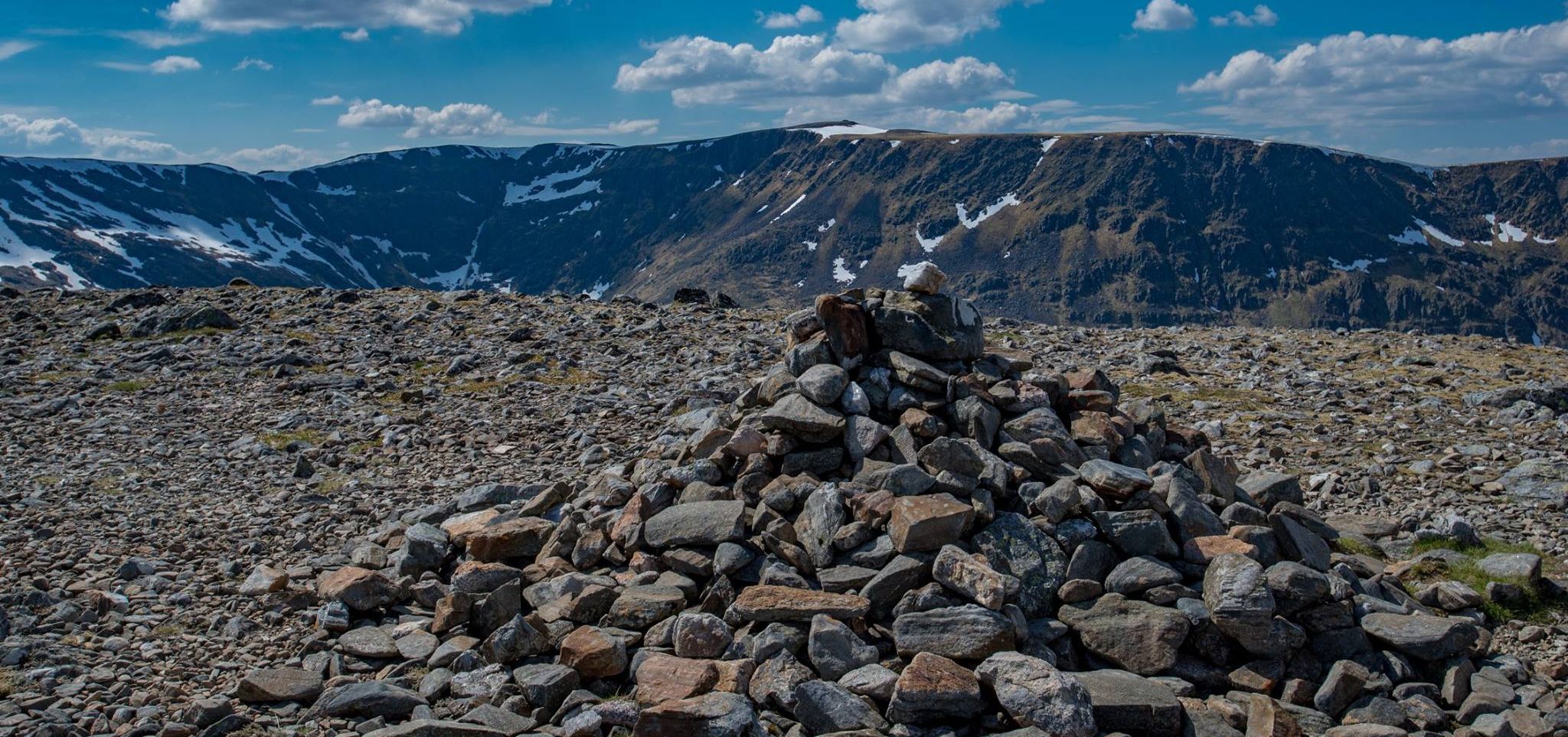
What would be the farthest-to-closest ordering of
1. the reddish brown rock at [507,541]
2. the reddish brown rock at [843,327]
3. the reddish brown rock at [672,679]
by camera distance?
the reddish brown rock at [843,327]
the reddish brown rock at [507,541]
the reddish brown rock at [672,679]

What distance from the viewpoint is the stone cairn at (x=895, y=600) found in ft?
29.4

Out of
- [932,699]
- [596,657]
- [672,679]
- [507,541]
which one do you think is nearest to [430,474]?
[507,541]

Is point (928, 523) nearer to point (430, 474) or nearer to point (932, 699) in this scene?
point (932, 699)

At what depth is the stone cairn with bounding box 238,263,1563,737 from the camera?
895cm

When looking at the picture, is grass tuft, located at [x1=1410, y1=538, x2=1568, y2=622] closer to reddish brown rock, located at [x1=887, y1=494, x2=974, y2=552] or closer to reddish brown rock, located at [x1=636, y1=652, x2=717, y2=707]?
reddish brown rock, located at [x1=887, y1=494, x2=974, y2=552]

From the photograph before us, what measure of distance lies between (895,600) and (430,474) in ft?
33.2

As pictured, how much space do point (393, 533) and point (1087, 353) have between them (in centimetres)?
2253

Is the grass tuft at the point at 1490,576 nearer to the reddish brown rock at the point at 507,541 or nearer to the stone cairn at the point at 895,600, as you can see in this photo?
the stone cairn at the point at 895,600

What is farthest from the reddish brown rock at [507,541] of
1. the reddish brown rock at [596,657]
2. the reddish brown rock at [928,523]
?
the reddish brown rock at [928,523]

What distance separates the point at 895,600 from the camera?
10.0 meters

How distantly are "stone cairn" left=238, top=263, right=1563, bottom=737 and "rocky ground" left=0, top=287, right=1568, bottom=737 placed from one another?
0.31 ft

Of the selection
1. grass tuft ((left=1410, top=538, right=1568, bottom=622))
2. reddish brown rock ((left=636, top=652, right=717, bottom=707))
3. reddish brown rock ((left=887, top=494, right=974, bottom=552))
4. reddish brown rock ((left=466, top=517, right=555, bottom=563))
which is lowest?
grass tuft ((left=1410, top=538, right=1568, bottom=622))

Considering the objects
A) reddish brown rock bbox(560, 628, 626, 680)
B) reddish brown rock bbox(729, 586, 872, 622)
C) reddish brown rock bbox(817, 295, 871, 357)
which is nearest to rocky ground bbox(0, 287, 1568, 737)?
reddish brown rock bbox(560, 628, 626, 680)

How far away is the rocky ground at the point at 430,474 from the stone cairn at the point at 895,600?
0.31 feet
